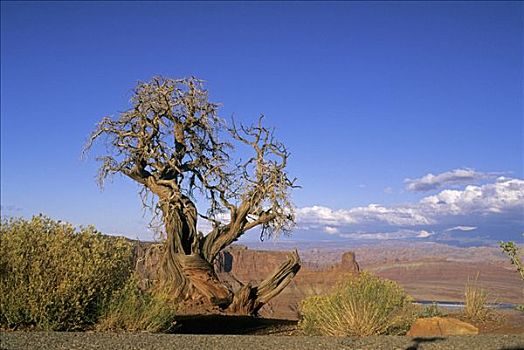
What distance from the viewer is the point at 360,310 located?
14266 millimetres

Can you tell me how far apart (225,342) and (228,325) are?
6538 mm

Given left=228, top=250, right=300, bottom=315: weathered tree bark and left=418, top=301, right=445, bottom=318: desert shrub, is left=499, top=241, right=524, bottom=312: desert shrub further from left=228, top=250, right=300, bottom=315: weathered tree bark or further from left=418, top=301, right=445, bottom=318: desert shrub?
left=228, top=250, right=300, bottom=315: weathered tree bark

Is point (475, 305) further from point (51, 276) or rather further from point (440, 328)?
point (51, 276)

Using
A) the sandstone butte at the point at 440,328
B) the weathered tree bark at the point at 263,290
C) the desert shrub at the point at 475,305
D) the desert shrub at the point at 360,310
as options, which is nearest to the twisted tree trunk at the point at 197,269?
the weathered tree bark at the point at 263,290

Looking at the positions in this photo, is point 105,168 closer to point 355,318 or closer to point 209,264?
point 209,264

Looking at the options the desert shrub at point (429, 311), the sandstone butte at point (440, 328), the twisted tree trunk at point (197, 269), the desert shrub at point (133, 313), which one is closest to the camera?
the sandstone butte at point (440, 328)

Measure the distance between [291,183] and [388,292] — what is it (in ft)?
21.5

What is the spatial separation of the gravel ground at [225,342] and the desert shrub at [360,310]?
1.48 meters

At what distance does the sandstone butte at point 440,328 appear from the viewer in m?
13.9

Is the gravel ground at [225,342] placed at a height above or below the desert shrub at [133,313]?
below

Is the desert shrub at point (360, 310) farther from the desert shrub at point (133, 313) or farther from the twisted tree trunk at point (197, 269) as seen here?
the twisted tree trunk at point (197, 269)

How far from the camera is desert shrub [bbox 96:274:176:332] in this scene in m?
14.0

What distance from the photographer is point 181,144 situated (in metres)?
21.9

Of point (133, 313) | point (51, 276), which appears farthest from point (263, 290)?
point (51, 276)
